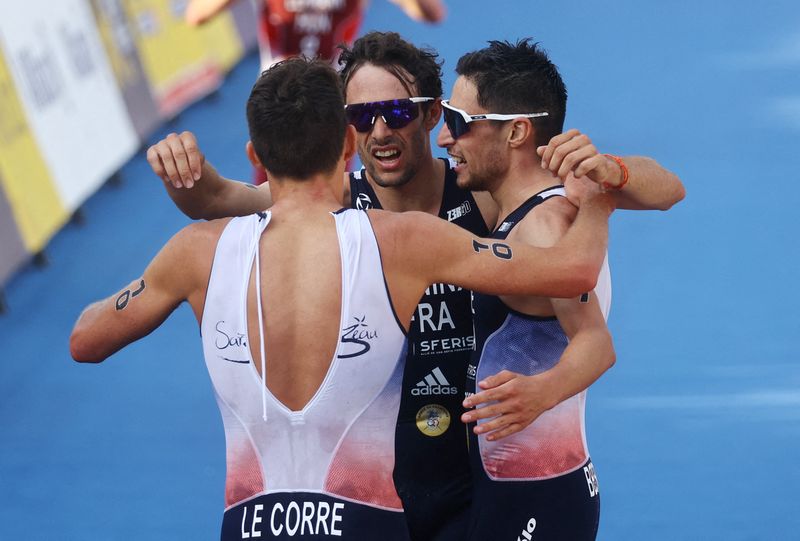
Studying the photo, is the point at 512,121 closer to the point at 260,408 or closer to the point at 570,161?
the point at 570,161

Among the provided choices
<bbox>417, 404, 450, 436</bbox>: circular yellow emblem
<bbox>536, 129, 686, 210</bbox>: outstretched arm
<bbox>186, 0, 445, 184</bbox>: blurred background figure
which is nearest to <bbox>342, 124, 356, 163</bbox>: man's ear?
<bbox>536, 129, 686, 210</bbox>: outstretched arm

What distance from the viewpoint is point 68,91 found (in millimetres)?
10258

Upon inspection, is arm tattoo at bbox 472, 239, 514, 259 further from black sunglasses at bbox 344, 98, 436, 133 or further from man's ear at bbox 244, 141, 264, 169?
black sunglasses at bbox 344, 98, 436, 133

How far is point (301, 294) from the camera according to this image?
329 cm

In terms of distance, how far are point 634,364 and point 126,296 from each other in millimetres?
4784

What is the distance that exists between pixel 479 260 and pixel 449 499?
1.23 metres

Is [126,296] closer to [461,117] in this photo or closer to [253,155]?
[253,155]

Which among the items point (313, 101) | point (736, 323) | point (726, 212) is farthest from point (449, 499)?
point (726, 212)

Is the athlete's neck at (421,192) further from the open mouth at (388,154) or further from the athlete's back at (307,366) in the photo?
the athlete's back at (307,366)

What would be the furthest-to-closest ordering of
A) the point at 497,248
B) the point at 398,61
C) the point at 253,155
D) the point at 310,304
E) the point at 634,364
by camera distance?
Result: the point at 634,364
the point at 398,61
the point at 253,155
the point at 497,248
the point at 310,304

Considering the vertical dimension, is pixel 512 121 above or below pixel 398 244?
above

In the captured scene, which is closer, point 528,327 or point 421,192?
point 528,327

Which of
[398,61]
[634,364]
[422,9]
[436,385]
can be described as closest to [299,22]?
[422,9]

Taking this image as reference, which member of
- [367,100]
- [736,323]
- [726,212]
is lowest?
[367,100]
